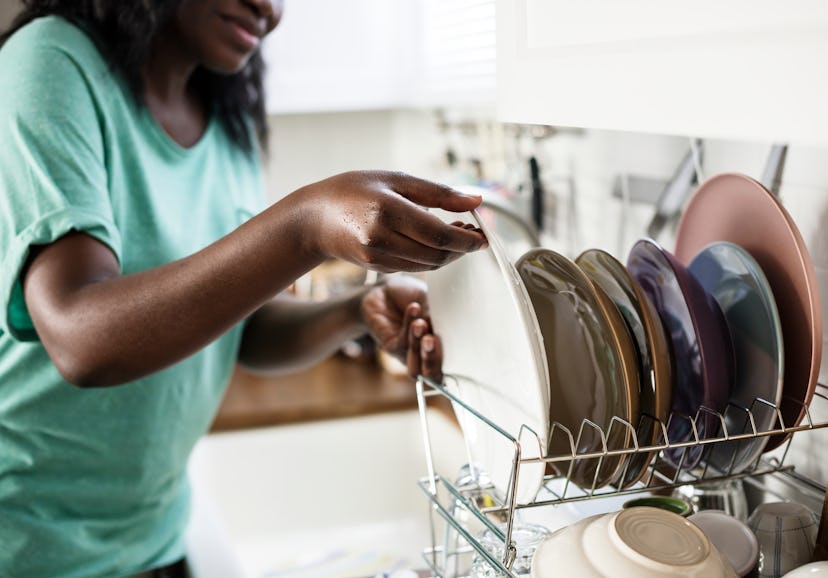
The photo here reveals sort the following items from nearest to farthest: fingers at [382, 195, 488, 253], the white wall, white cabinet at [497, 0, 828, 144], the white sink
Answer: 1. white cabinet at [497, 0, 828, 144]
2. fingers at [382, 195, 488, 253]
3. the white sink
4. the white wall

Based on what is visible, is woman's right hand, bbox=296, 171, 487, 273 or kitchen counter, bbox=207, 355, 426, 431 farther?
kitchen counter, bbox=207, 355, 426, 431

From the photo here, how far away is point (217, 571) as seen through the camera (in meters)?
1.30

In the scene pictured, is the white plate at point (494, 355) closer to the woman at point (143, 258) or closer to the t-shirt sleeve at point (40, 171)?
the woman at point (143, 258)

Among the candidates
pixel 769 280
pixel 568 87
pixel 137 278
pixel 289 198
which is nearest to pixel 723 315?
pixel 769 280

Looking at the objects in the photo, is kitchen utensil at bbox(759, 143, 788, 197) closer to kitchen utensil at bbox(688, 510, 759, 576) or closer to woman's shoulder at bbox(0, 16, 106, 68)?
kitchen utensil at bbox(688, 510, 759, 576)

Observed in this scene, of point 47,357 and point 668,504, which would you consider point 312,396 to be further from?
point 668,504

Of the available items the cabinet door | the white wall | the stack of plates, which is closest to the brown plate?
the stack of plates

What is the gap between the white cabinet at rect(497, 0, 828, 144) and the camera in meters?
0.54

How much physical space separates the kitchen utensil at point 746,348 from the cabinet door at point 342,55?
58.7 inches

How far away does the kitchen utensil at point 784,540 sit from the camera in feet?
2.49

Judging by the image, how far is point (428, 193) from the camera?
0.68 m

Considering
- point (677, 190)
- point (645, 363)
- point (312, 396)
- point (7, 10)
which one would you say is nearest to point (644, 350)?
point (645, 363)

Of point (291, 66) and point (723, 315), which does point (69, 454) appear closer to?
point (723, 315)

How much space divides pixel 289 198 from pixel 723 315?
40 centimetres
